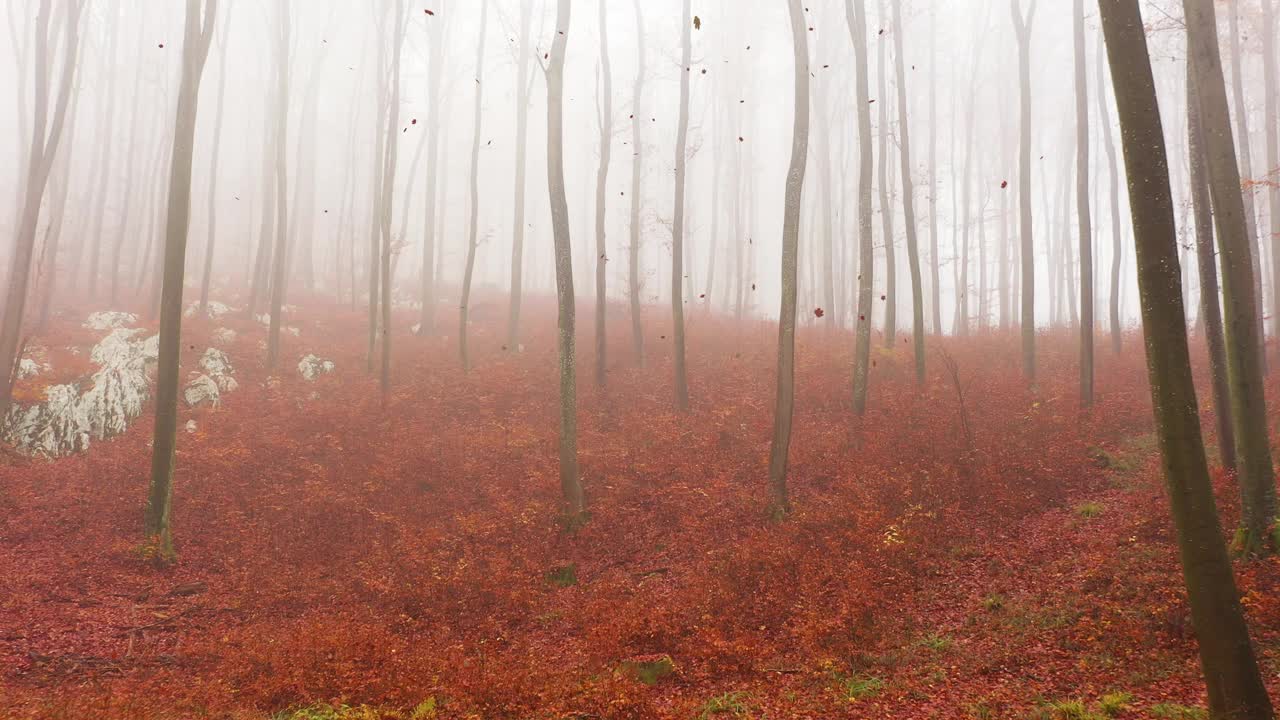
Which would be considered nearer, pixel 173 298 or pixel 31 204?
pixel 173 298

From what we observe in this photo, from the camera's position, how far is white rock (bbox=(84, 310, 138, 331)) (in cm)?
2048

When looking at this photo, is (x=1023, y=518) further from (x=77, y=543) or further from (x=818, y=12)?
(x=818, y=12)

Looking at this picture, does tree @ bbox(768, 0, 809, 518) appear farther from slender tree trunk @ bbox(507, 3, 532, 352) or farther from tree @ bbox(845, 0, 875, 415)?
slender tree trunk @ bbox(507, 3, 532, 352)

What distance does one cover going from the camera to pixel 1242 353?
7453 mm

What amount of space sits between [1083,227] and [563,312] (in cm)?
1301

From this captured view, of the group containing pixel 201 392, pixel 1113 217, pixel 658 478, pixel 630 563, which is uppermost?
pixel 1113 217

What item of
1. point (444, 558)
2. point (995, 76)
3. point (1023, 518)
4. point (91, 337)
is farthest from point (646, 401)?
point (995, 76)

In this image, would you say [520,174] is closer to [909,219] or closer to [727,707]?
[909,219]

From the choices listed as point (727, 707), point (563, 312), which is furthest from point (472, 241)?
point (727, 707)

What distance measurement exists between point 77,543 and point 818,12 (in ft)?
90.8

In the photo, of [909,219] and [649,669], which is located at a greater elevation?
[909,219]

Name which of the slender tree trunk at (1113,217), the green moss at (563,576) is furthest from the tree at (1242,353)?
the slender tree trunk at (1113,217)

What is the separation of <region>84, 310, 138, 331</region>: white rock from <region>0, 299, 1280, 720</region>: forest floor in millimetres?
6721

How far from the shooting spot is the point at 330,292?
35844 millimetres
